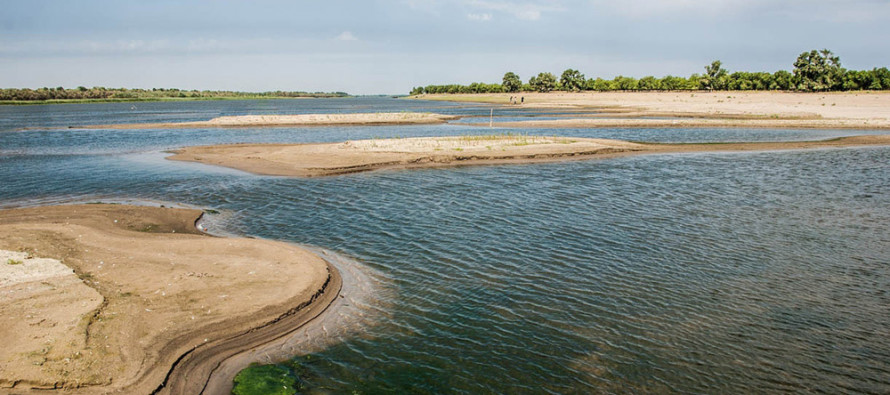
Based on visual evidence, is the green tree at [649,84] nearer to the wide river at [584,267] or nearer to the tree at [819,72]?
the tree at [819,72]

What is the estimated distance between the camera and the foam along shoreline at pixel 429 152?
3541 centimetres

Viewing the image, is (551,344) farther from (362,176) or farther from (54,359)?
(362,176)

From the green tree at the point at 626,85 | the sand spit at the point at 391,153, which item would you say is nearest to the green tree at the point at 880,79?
the green tree at the point at 626,85

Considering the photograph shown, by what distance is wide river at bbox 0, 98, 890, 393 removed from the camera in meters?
10.2

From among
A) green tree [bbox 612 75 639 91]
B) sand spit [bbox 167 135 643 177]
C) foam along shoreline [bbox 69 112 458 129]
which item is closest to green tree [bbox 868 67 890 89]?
green tree [bbox 612 75 639 91]

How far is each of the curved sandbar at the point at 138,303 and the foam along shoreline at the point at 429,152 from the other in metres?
16.3

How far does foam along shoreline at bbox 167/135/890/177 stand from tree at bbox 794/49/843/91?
8209cm

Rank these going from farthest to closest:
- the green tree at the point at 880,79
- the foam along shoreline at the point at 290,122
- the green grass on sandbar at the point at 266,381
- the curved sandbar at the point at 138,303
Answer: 1. the green tree at the point at 880,79
2. the foam along shoreline at the point at 290,122
3. the green grass on sandbar at the point at 266,381
4. the curved sandbar at the point at 138,303

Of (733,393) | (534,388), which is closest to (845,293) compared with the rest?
(733,393)

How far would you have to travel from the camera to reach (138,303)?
1189 centimetres

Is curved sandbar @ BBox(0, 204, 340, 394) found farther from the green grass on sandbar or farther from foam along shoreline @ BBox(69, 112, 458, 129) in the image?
foam along shoreline @ BBox(69, 112, 458, 129)

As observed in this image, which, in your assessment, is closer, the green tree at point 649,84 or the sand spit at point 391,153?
the sand spit at point 391,153

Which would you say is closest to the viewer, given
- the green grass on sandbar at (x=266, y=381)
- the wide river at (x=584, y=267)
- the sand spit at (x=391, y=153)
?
the green grass on sandbar at (x=266, y=381)

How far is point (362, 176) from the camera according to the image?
3203 centimetres
